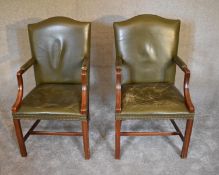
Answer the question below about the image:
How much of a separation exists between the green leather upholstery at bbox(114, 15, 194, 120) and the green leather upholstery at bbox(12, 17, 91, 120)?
31cm

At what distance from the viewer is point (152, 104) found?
175 centimetres

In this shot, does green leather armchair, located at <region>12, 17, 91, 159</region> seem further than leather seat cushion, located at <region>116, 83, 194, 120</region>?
Yes

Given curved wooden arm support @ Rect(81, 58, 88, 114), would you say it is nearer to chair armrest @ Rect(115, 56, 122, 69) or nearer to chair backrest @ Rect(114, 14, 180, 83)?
chair armrest @ Rect(115, 56, 122, 69)

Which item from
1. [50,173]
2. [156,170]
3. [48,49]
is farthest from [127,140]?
[48,49]

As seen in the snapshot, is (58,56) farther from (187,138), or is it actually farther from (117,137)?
(187,138)

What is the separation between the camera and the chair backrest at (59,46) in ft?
6.57

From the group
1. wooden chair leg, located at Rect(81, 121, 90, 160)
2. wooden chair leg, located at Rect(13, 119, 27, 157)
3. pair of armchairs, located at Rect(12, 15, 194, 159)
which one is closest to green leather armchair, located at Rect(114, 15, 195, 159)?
pair of armchairs, located at Rect(12, 15, 194, 159)

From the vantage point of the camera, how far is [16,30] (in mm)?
2369

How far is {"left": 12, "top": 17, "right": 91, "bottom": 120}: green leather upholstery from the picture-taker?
1.94 meters

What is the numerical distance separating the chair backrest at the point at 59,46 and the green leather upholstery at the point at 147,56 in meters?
0.30

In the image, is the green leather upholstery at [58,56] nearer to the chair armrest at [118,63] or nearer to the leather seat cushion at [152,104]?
the chair armrest at [118,63]

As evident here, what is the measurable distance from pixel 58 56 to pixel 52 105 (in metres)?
0.48

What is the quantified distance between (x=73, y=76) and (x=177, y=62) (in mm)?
864

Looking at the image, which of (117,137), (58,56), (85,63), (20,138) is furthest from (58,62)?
(117,137)
